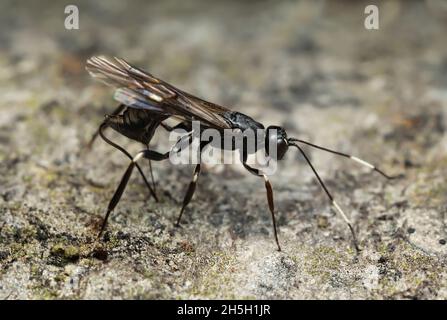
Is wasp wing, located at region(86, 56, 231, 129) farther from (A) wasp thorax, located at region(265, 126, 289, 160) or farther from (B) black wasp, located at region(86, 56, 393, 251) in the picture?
(A) wasp thorax, located at region(265, 126, 289, 160)

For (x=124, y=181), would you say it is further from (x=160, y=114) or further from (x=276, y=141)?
(x=276, y=141)

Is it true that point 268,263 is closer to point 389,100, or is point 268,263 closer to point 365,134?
point 365,134

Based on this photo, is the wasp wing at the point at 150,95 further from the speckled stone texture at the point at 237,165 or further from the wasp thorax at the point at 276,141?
the speckled stone texture at the point at 237,165

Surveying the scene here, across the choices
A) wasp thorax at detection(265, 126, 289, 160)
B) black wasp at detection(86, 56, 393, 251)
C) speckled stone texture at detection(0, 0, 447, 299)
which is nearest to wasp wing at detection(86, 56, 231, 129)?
black wasp at detection(86, 56, 393, 251)

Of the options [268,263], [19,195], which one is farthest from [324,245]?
[19,195]

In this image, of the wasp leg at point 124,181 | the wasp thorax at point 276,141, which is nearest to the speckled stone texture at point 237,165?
the wasp leg at point 124,181

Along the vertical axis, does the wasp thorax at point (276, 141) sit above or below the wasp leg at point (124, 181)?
above
